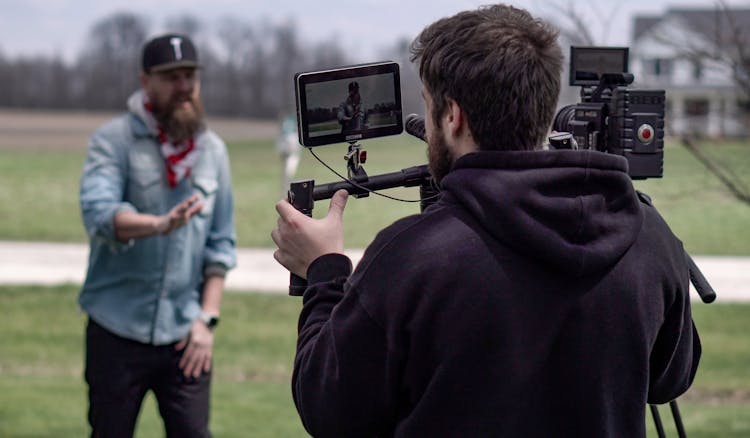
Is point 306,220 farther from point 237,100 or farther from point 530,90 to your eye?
point 237,100

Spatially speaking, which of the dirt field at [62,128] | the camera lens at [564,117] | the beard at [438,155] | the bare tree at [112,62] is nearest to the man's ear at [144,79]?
the camera lens at [564,117]

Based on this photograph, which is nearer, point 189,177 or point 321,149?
point 321,149

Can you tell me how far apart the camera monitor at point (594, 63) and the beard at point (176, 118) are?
6.85 feet

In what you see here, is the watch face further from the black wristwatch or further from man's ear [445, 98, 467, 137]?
man's ear [445, 98, 467, 137]

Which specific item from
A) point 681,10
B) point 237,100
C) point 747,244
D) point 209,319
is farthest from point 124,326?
point 237,100

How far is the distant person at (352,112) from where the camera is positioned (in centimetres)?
221

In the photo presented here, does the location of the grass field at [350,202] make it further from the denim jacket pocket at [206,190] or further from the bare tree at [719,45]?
the denim jacket pocket at [206,190]

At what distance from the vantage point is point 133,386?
4.22m

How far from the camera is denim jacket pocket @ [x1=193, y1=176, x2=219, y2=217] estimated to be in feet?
14.6

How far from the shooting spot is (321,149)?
2.28 metres

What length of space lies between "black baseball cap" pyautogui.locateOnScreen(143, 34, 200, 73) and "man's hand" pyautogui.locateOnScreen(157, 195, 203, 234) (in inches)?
26.0

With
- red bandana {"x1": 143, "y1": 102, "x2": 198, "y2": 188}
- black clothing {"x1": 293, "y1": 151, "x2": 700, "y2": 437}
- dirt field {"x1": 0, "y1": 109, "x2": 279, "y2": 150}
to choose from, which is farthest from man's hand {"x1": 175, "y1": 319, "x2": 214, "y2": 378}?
dirt field {"x1": 0, "y1": 109, "x2": 279, "y2": 150}

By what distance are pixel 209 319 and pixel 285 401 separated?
10.1 feet

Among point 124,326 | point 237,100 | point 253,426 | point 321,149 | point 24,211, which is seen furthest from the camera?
point 237,100
